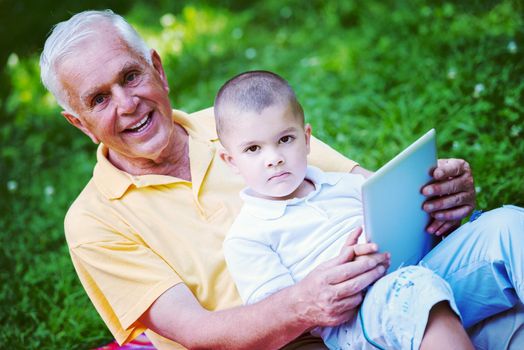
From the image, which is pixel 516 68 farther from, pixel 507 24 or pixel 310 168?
pixel 310 168

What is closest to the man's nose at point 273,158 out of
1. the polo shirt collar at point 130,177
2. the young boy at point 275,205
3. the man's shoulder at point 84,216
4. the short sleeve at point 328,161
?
the young boy at point 275,205

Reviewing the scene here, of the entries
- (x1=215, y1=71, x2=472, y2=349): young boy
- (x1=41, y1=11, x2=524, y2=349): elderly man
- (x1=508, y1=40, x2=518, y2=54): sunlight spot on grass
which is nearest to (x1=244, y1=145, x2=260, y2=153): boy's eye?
(x1=215, y1=71, x2=472, y2=349): young boy

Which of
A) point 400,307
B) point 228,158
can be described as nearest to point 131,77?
point 228,158

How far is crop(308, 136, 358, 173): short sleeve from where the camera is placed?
265 cm

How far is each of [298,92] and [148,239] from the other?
9.14 feet

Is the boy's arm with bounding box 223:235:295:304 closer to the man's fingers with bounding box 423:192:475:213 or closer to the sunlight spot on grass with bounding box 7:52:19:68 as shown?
the man's fingers with bounding box 423:192:475:213

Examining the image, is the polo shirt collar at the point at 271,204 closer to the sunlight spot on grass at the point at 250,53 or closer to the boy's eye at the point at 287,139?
the boy's eye at the point at 287,139

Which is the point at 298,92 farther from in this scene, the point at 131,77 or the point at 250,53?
the point at 131,77

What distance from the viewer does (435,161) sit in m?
2.19

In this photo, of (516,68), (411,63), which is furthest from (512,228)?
(411,63)

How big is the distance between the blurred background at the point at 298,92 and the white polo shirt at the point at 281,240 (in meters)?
1.39

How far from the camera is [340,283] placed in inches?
75.7

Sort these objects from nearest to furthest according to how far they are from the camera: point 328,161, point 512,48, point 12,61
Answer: point 328,161 → point 512,48 → point 12,61

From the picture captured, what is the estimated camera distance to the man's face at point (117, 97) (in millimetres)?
2398
